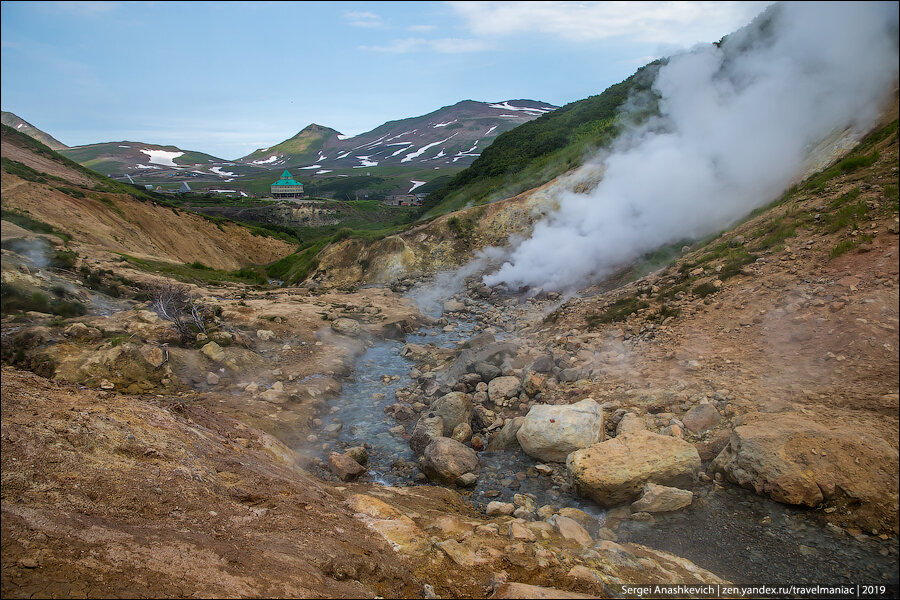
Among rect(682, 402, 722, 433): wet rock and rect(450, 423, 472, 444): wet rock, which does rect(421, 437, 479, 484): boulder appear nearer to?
rect(450, 423, 472, 444): wet rock

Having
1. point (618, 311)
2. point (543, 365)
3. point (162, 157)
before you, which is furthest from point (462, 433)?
point (162, 157)

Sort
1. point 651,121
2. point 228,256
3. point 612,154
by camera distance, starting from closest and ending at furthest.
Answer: point 651,121, point 612,154, point 228,256

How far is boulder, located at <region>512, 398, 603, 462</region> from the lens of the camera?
614cm

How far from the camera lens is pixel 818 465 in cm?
434

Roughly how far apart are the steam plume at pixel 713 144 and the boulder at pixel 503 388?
6.92m

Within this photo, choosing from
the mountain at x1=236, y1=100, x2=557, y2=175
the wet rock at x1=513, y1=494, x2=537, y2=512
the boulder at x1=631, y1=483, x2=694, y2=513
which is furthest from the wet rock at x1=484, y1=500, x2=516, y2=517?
the mountain at x1=236, y1=100, x2=557, y2=175

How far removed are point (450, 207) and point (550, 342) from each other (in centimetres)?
2330

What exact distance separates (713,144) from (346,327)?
1195cm

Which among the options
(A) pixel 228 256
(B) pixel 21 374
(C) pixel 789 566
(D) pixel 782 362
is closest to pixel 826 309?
(D) pixel 782 362

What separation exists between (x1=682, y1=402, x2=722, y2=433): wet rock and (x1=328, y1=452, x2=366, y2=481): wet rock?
481 cm

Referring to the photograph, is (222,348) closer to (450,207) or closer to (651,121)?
(651,121)

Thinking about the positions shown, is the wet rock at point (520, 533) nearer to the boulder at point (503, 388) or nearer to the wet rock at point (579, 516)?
the wet rock at point (579, 516)

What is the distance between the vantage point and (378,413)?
8969mm

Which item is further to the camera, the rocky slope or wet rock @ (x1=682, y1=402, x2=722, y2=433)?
the rocky slope
